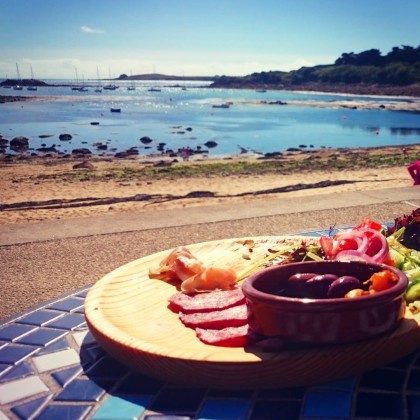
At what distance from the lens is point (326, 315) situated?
175 cm

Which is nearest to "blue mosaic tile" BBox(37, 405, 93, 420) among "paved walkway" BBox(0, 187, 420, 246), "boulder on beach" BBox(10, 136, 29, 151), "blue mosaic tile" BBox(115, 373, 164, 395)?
"blue mosaic tile" BBox(115, 373, 164, 395)

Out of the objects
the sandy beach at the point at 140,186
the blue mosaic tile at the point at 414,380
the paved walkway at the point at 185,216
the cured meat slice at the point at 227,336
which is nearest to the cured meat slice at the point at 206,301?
the cured meat slice at the point at 227,336

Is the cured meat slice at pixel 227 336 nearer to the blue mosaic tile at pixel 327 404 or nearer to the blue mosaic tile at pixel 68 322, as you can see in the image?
the blue mosaic tile at pixel 327 404

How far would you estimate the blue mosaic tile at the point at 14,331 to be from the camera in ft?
8.47

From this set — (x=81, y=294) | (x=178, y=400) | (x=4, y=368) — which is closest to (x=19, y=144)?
(x=81, y=294)

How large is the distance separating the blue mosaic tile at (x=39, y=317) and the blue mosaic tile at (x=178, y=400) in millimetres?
1095

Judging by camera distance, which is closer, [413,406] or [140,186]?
[413,406]

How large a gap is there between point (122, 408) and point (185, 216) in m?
5.56

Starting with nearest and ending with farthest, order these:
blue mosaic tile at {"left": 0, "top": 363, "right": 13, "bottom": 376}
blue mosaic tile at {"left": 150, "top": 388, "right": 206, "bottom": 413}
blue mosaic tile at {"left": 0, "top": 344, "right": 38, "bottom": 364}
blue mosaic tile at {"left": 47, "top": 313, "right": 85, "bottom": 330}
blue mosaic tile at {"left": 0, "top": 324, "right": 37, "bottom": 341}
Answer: blue mosaic tile at {"left": 150, "top": 388, "right": 206, "bottom": 413} < blue mosaic tile at {"left": 0, "top": 363, "right": 13, "bottom": 376} < blue mosaic tile at {"left": 0, "top": 344, "right": 38, "bottom": 364} < blue mosaic tile at {"left": 0, "top": 324, "right": 37, "bottom": 341} < blue mosaic tile at {"left": 47, "top": 313, "right": 85, "bottom": 330}

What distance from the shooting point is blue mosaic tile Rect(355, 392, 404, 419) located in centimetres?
173

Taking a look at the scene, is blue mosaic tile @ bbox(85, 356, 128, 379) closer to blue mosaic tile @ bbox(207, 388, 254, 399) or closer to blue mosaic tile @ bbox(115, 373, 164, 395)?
blue mosaic tile @ bbox(115, 373, 164, 395)

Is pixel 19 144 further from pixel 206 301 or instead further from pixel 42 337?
pixel 206 301

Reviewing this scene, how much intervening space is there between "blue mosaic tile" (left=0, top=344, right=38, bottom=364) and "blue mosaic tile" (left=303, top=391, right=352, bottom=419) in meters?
1.33

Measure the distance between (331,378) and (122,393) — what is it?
2.61ft
